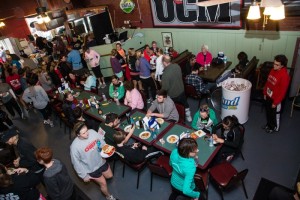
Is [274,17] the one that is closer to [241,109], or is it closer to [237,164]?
[241,109]

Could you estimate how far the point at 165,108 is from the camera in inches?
197

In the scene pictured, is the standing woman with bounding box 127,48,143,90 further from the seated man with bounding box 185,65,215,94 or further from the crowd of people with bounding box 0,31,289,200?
the seated man with bounding box 185,65,215,94

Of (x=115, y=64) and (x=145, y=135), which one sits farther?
(x=115, y=64)

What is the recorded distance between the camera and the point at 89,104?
608cm

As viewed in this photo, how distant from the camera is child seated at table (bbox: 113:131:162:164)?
381 cm

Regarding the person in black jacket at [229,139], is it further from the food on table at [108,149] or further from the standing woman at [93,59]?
the standing woman at [93,59]

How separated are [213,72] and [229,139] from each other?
2.97m

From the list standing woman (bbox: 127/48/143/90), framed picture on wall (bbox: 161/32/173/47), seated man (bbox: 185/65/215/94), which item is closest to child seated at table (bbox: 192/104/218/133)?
seated man (bbox: 185/65/215/94)

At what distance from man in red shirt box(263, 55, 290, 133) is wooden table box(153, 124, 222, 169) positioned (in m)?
1.87

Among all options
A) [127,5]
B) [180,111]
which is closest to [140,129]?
[180,111]

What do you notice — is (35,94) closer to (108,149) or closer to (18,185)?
(108,149)

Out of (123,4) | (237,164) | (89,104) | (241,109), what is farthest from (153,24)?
(237,164)

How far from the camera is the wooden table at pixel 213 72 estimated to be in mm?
6433

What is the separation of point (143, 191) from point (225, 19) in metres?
5.79
